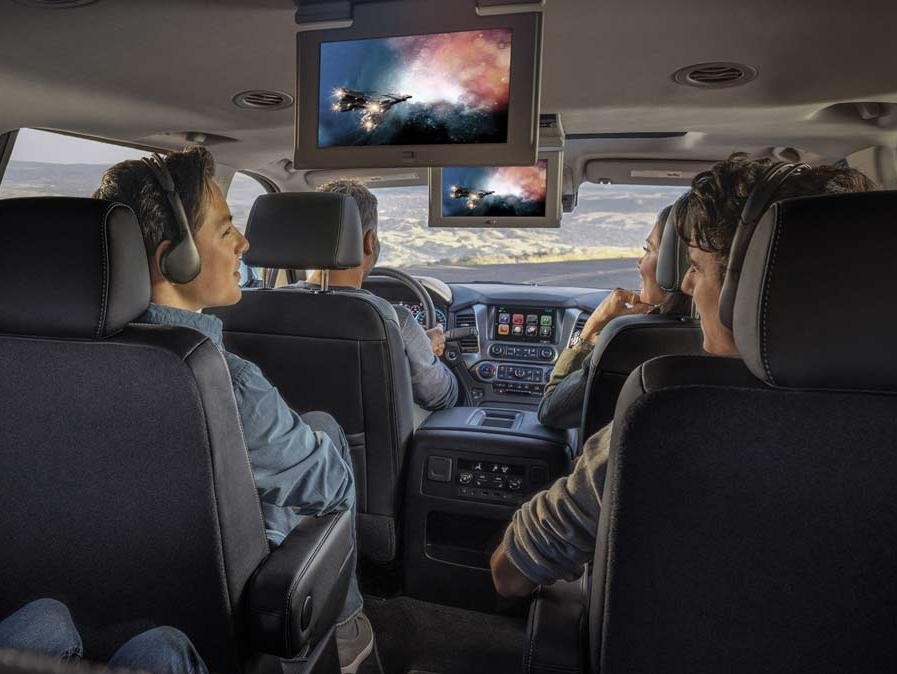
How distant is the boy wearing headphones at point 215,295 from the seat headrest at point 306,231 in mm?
634

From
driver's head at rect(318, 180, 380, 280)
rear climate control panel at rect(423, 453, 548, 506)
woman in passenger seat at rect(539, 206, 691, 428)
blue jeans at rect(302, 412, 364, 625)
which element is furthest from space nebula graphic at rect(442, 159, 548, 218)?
blue jeans at rect(302, 412, 364, 625)

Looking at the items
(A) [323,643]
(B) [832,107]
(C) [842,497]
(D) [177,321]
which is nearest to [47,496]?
(D) [177,321]

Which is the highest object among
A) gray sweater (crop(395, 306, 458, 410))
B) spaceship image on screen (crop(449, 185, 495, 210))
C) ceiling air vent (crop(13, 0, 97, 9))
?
ceiling air vent (crop(13, 0, 97, 9))

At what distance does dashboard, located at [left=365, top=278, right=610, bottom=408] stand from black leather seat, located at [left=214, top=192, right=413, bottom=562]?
1590 millimetres

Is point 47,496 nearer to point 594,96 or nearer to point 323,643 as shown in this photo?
point 323,643

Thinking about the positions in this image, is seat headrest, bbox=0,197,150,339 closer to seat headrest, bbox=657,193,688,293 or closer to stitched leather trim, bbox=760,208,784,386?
stitched leather trim, bbox=760,208,784,386

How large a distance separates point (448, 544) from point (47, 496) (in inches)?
60.8

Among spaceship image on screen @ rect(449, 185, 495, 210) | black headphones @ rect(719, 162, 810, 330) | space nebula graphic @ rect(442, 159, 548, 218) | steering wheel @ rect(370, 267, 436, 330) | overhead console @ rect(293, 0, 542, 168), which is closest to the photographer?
black headphones @ rect(719, 162, 810, 330)

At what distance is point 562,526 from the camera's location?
45.1 inches

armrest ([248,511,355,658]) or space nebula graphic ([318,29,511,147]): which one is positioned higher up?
space nebula graphic ([318,29,511,147])

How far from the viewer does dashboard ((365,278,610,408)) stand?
12.4 ft

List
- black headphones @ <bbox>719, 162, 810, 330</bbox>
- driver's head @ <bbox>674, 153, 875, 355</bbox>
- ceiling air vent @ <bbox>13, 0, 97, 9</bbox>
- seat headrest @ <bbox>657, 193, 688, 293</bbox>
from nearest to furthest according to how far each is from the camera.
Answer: black headphones @ <bbox>719, 162, 810, 330</bbox> → driver's head @ <bbox>674, 153, 875, 355</bbox> → seat headrest @ <bbox>657, 193, 688, 293</bbox> → ceiling air vent @ <bbox>13, 0, 97, 9</bbox>

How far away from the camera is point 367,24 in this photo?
184 centimetres

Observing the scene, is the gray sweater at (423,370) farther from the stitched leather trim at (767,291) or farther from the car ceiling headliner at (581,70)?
the stitched leather trim at (767,291)
